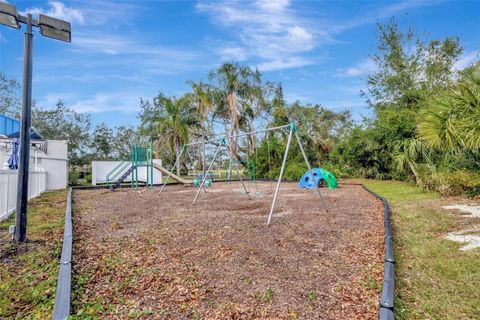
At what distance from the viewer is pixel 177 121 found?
1920 cm

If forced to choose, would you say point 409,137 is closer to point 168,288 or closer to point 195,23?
point 195,23

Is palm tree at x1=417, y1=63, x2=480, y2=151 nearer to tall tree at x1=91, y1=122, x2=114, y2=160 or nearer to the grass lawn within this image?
the grass lawn

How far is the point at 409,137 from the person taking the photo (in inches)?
513

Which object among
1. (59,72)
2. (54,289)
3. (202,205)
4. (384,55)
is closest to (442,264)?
(54,289)

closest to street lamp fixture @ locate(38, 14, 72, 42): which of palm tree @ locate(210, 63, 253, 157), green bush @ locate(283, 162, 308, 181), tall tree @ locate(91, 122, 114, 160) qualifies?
green bush @ locate(283, 162, 308, 181)

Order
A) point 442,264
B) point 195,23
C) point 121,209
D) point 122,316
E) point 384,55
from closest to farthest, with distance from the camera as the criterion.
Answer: point 122,316 → point 442,264 → point 121,209 → point 195,23 → point 384,55

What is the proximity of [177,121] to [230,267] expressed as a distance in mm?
16890

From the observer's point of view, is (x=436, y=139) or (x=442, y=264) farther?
(x=436, y=139)

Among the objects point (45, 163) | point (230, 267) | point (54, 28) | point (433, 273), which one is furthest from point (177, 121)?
point (433, 273)

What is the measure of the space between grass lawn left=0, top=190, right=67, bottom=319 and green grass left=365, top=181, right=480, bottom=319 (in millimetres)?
2746

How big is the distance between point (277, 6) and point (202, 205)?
20.3ft

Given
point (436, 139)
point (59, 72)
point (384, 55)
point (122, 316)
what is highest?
point (384, 55)

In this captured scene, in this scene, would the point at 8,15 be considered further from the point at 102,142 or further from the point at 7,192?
the point at 102,142

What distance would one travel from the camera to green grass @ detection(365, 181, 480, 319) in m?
2.31
